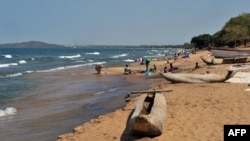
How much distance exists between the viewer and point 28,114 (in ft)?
50.5

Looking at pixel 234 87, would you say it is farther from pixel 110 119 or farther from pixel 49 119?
pixel 49 119

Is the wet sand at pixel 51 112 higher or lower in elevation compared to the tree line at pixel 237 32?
lower

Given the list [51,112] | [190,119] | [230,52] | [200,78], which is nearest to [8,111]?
[51,112]

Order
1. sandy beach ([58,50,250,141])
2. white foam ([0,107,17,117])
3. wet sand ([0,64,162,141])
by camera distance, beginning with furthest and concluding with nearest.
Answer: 1. white foam ([0,107,17,117])
2. wet sand ([0,64,162,141])
3. sandy beach ([58,50,250,141])

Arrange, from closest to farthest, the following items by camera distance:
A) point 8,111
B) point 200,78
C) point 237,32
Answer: point 8,111 → point 200,78 → point 237,32

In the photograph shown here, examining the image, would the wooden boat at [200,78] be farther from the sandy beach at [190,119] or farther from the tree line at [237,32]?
the tree line at [237,32]

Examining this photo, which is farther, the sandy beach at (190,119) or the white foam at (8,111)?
the white foam at (8,111)

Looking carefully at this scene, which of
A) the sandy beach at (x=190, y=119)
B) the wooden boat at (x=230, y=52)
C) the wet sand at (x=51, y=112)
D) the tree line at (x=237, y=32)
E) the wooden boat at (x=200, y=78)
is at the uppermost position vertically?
the tree line at (x=237, y=32)

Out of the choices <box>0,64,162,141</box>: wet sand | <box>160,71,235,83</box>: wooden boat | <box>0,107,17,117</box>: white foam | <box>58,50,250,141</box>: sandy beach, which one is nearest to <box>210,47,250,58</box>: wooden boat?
<box>0,64,162,141</box>: wet sand

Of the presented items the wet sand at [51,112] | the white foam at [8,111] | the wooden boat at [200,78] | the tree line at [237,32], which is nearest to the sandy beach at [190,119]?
Result: the wet sand at [51,112]

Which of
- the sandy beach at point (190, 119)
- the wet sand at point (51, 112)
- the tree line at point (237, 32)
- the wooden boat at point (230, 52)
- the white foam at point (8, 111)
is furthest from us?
the tree line at point (237, 32)

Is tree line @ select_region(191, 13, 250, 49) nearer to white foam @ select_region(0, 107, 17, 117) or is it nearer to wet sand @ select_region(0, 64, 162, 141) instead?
wet sand @ select_region(0, 64, 162, 141)

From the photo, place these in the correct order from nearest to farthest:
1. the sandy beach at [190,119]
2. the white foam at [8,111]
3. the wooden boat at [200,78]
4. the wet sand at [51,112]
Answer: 1. the sandy beach at [190,119]
2. the wet sand at [51,112]
3. the white foam at [8,111]
4. the wooden boat at [200,78]

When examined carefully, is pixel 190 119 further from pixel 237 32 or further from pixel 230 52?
pixel 237 32
